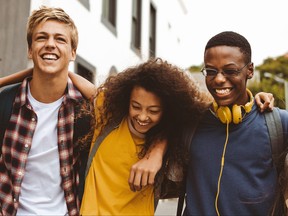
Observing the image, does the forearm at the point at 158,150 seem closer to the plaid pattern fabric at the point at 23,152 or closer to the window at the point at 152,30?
the plaid pattern fabric at the point at 23,152

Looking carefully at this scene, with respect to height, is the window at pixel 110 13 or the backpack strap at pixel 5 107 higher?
the window at pixel 110 13

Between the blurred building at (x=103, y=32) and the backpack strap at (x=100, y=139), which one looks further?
the blurred building at (x=103, y=32)

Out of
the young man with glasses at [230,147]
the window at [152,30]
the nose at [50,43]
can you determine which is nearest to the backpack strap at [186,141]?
the young man with glasses at [230,147]

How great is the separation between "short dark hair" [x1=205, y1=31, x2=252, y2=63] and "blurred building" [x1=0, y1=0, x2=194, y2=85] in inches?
19.0

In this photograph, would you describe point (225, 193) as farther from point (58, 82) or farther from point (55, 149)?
point (58, 82)

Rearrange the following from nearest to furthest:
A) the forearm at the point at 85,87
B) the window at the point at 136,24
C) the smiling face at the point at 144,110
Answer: the smiling face at the point at 144,110, the forearm at the point at 85,87, the window at the point at 136,24

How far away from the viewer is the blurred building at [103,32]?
7.54 m

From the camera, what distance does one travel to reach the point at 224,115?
9.86 ft

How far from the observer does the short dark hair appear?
312cm

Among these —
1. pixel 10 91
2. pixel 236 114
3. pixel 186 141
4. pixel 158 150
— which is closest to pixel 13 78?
pixel 10 91

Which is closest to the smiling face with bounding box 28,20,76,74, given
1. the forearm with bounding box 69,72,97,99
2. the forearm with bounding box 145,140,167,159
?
the forearm with bounding box 69,72,97,99

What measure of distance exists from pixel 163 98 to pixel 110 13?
9.29 m

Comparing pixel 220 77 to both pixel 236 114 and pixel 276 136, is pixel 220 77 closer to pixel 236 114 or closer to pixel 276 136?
pixel 236 114

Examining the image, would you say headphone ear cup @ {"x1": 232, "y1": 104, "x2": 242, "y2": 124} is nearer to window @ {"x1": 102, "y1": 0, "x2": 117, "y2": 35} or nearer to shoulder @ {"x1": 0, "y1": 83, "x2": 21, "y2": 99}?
shoulder @ {"x1": 0, "y1": 83, "x2": 21, "y2": 99}
